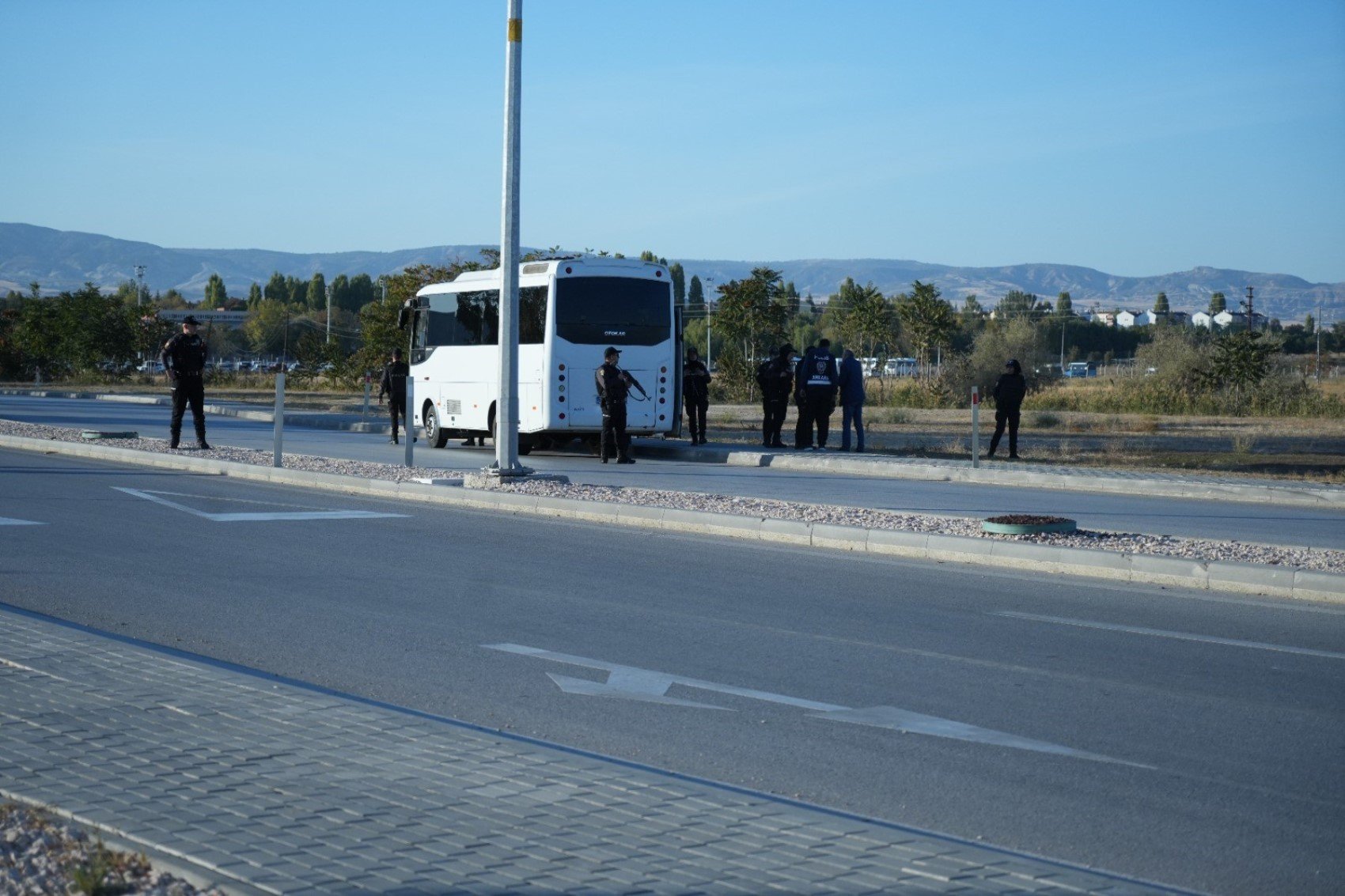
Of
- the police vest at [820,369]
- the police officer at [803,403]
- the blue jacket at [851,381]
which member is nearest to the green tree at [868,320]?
the police officer at [803,403]

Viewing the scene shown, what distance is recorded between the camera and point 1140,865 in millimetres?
4910

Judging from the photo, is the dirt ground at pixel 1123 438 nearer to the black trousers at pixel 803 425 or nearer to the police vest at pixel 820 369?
the black trousers at pixel 803 425

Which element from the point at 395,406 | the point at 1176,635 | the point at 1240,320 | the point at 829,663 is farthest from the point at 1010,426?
the point at 1240,320

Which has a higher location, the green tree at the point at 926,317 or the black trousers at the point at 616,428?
the green tree at the point at 926,317

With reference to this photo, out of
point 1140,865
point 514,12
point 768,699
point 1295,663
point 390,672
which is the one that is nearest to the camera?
point 1140,865

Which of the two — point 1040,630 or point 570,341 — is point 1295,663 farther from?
point 570,341

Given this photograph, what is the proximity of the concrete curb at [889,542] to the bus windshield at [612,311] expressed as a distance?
8.05m

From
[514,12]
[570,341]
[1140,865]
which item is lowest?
[1140,865]

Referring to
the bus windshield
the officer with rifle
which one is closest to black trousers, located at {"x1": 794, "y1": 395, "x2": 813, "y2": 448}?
the bus windshield

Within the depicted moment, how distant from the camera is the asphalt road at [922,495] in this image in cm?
1520

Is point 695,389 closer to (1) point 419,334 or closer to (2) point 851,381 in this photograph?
(2) point 851,381

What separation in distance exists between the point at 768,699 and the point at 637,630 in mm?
1945

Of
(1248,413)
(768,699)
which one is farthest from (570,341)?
(1248,413)

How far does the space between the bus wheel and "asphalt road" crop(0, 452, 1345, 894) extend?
16371 millimetres
